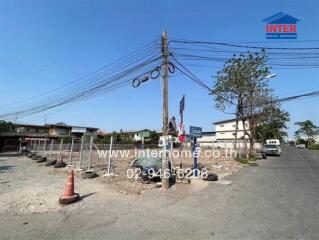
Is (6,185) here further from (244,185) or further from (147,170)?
(244,185)

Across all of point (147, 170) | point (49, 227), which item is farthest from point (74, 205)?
point (147, 170)

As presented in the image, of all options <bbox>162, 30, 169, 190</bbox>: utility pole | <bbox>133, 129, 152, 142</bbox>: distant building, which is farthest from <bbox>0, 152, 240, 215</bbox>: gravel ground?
<bbox>133, 129, 152, 142</bbox>: distant building

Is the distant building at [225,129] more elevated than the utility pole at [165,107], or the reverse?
the distant building at [225,129]

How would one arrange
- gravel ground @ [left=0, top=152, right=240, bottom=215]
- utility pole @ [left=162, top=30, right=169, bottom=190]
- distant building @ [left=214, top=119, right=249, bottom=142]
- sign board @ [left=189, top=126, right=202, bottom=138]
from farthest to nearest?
distant building @ [left=214, top=119, right=249, bottom=142], sign board @ [left=189, top=126, right=202, bottom=138], utility pole @ [left=162, top=30, right=169, bottom=190], gravel ground @ [left=0, top=152, right=240, bottom=215]

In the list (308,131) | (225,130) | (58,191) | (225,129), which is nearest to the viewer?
(58,191)

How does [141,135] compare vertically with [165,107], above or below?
above

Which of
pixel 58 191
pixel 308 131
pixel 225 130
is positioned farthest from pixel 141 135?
pixel 308 131

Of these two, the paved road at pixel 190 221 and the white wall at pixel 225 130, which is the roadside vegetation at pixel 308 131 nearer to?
the white wall at pixel 225 130

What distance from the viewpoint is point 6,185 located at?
34.6ft

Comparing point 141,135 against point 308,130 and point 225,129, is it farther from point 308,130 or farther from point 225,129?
point 308,130

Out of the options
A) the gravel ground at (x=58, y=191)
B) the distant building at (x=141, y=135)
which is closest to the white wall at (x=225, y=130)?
the distant building at (x=141, y=135)

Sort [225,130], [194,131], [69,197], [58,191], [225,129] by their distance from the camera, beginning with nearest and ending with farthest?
[69,197], [58,191], [194,131], [225,130], [225,129]

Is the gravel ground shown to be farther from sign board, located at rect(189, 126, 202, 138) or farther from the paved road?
sign board, located at rect(189, 126, 202, 138)

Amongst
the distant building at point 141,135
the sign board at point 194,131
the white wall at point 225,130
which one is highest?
the white wall at point 225,130
